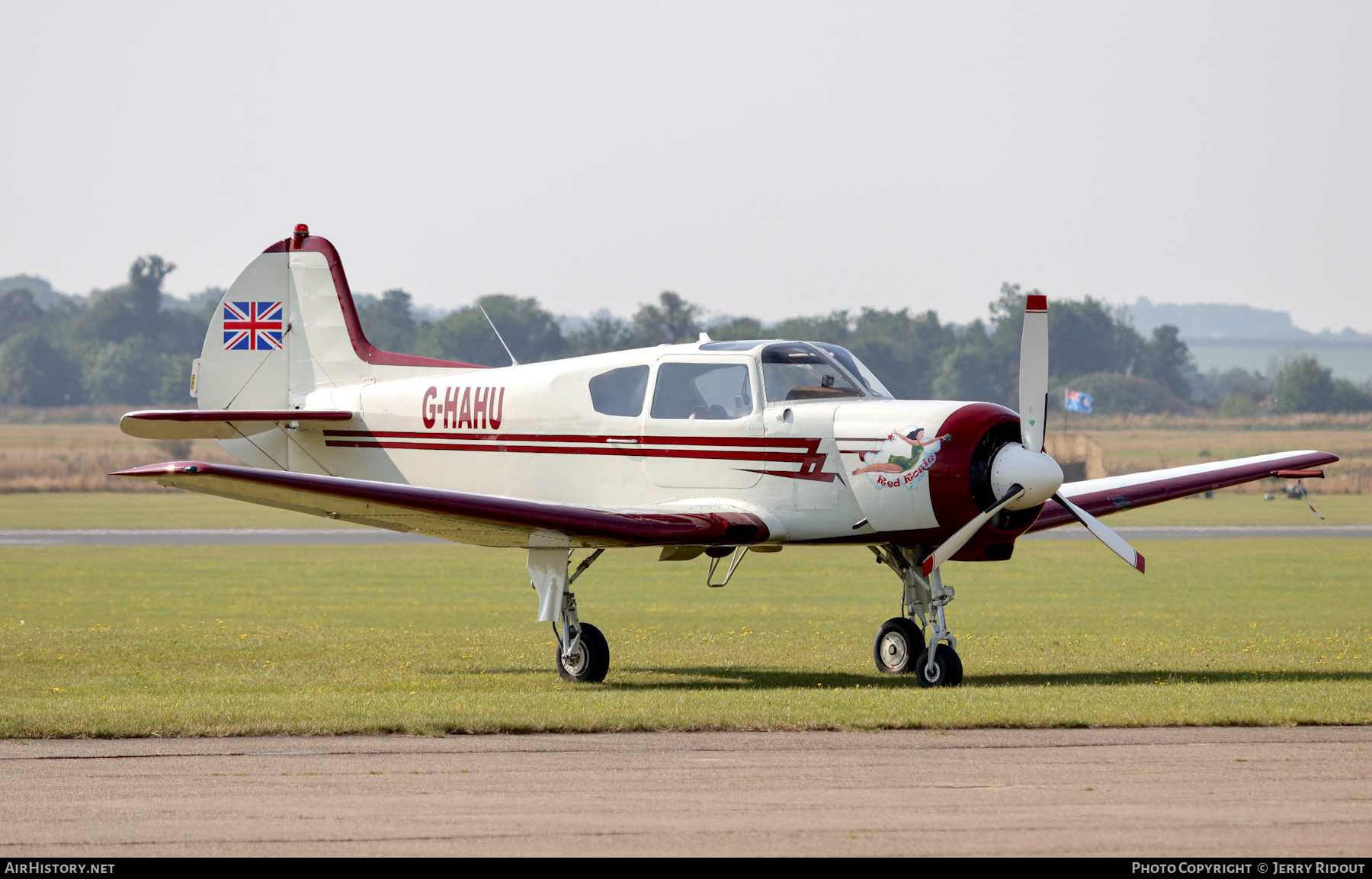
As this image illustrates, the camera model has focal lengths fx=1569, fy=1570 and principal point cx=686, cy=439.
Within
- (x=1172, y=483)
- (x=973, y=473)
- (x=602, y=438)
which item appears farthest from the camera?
(x=1172, y=483)

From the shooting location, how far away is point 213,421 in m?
17.9

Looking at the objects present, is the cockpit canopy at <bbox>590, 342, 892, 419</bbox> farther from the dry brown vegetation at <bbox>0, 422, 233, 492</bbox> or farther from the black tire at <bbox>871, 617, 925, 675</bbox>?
the dry brown vegetation at <bbox>0, 422, 233, 492</bbox>

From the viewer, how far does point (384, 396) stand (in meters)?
17.5

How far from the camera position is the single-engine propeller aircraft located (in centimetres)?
1373

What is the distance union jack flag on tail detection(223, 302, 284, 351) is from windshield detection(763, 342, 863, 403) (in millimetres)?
7080

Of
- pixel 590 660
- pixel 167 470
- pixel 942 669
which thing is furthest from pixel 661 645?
pixel 167 470

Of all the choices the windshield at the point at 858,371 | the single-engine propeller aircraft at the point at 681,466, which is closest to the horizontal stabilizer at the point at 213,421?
the single-engine propeller aircraft at the point at 681,466

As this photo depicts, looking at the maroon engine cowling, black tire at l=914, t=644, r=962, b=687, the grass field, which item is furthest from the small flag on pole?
black tire at l=914, t=644, r=962, b=687

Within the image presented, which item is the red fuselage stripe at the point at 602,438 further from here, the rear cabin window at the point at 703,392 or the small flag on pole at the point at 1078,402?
the small flag on pole at the point at 1078,402

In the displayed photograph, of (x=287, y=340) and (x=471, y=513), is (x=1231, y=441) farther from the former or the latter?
(x=471, y=513)

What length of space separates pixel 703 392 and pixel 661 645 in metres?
4.80

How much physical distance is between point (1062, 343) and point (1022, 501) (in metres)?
144

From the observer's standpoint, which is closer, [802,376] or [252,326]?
[802,376]

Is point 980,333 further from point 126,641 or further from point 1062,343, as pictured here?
point 126,641
